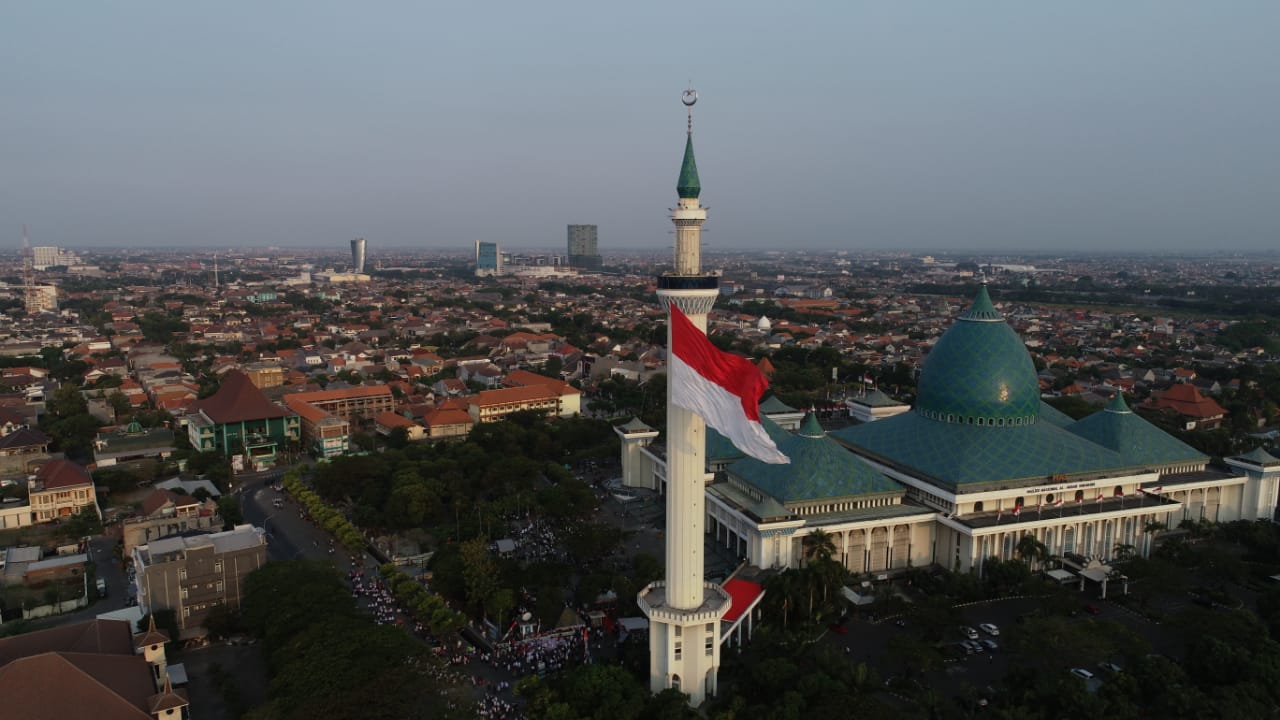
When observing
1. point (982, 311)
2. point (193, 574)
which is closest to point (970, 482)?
point (982, 311)

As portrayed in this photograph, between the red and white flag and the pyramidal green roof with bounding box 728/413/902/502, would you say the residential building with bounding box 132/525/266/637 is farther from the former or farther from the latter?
the pyramidal green roof with bounding box 728/413/902/502

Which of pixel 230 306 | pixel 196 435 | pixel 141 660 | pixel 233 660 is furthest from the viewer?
pixel 230 306

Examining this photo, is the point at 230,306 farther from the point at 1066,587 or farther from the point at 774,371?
the point at 1066,587

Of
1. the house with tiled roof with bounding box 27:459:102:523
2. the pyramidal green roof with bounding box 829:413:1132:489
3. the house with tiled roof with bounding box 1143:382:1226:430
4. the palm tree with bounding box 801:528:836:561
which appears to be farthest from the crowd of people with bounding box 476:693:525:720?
the house with tiled roof with bounding box 1143:382:1226:430

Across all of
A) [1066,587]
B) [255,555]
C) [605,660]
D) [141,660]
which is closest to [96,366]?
[255,555]

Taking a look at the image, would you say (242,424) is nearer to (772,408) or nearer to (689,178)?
(772,408)

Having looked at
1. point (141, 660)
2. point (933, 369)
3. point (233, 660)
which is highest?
point (933, 369)

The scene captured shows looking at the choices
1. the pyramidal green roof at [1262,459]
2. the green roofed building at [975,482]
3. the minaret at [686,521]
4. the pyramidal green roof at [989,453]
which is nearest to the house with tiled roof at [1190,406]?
the pyramidal green roof at [1262,459]
